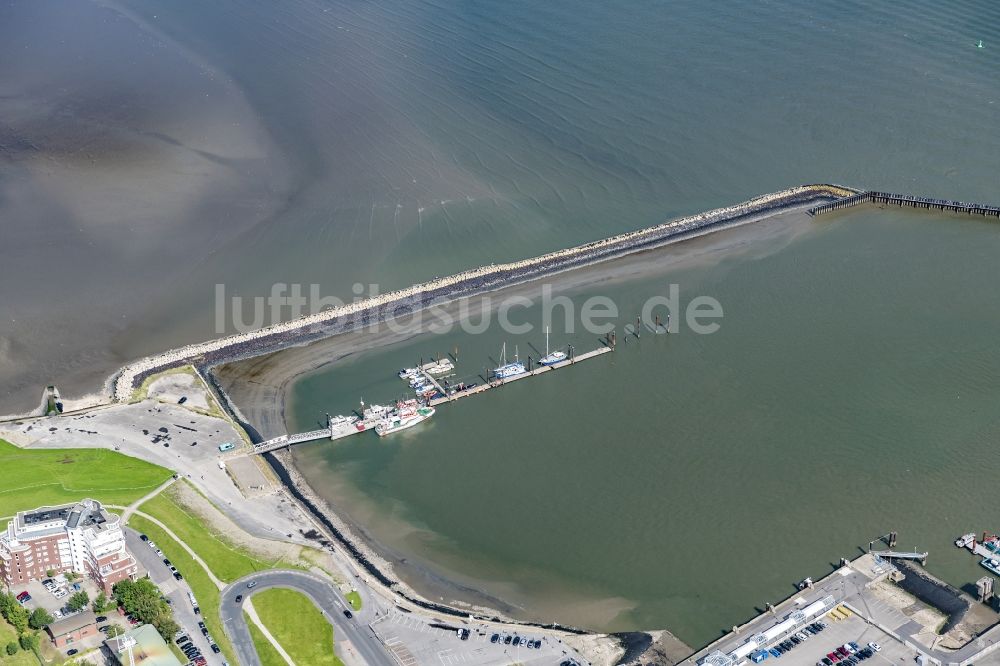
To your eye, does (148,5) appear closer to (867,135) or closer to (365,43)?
(365,43)

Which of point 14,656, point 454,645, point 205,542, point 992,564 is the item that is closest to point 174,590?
point 205,542

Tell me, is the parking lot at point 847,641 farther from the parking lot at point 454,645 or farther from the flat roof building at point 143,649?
the flat roof building at point 143,649

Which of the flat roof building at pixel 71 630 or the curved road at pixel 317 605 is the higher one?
the flat roof building at pixel 71 630

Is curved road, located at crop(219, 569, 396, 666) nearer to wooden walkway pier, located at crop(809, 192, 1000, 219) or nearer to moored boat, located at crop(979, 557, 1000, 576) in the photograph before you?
moored boat, located at crop(979, 557, 1000, 576)

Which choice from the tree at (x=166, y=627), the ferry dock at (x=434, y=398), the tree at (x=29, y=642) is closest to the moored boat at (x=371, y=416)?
the ferry dock at (x=434, y=398)

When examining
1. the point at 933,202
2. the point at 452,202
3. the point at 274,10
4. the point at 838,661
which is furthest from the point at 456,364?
the point at 274,10

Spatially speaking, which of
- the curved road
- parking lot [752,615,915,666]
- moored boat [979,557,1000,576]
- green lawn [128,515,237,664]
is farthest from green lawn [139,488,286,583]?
moored boat [979,557,1000,576]
